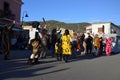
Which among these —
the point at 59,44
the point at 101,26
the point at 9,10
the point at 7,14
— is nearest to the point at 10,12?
the point at 9,10

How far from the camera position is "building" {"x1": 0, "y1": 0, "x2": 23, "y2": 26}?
43450 millimetres

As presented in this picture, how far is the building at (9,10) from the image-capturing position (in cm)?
4345

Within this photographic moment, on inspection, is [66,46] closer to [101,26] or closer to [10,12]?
[10,12]

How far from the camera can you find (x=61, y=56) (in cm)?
1759

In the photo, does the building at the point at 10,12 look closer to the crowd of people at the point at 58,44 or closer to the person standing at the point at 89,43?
the person standing at the point at 89,43

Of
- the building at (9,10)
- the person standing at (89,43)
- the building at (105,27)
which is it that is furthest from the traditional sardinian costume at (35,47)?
the building at (105,27)

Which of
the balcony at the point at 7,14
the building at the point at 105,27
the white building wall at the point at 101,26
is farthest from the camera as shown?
the white building wall at the point at 101,26

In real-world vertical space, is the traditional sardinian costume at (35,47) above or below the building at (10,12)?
below

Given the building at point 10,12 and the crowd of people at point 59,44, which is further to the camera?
the building at point 10,12

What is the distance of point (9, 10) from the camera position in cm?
4509

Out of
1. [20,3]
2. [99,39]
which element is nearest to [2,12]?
[20,3]

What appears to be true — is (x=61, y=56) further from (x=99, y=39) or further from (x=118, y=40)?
(x=118, y=40)

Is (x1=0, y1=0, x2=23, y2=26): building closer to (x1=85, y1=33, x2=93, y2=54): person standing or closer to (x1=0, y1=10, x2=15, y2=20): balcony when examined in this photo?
(x1=0, y1=10, x2=15, y2=20): balcony

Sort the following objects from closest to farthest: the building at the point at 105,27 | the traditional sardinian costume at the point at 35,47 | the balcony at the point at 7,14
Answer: the traditional sardinian costume at the point at 35,47
the balcony at the point at 7,14
the building at the point at 105,27
